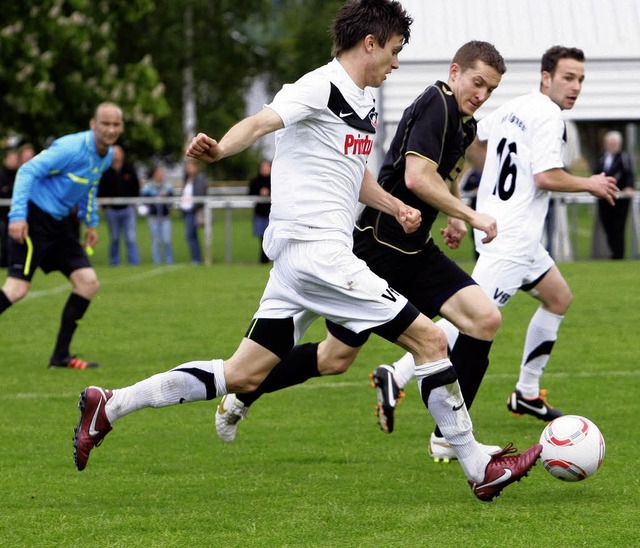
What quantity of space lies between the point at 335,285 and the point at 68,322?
5145mm

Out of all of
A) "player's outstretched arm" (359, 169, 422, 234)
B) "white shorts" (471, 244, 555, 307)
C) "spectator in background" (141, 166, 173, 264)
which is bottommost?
"spectator in background" (141, 166, 173, 264)

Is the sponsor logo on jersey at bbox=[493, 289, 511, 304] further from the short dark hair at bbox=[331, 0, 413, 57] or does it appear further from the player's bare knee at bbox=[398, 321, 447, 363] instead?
the short dark hair at bbox=[331, 0, 413, 57]

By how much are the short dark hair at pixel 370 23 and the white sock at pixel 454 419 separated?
1441mm

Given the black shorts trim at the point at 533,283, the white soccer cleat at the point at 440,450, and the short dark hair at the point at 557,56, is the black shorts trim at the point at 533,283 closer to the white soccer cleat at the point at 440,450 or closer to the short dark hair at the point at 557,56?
the short dark hair at the point at 557,56

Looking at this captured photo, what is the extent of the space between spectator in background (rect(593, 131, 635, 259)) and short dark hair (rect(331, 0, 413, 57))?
15582mm

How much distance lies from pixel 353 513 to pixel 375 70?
192 cm

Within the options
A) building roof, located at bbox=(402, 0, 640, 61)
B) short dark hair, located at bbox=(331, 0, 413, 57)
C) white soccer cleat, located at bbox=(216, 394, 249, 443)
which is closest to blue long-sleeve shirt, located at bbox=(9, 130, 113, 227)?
white soccer cleat, located at bbox=(216, 394, 249, 443)

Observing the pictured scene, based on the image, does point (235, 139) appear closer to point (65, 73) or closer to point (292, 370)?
point (292, 370)

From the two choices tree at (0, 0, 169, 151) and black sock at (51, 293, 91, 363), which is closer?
black sock at (51, 293, 91, 363)

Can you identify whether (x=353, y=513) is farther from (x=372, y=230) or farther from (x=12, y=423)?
(x=12, y=423)

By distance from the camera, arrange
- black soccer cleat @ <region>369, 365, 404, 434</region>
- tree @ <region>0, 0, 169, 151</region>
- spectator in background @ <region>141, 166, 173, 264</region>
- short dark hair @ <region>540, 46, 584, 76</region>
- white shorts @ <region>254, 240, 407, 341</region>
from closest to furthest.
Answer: white shorts @ <region>254, 240, 407, 341</region>, black soccer cleat @ <region>369, 365, 404, 434</region>, short dark hair @ <region>540, 46, 584, 76</region>, spectator in background @ <region>141, 166, 173, 264</region>, tree @ <region>0, 0, 169, 151</region>

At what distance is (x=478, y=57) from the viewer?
642cm

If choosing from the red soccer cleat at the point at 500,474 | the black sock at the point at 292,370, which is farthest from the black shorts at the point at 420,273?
the red soccer cleat at the point at 500,474

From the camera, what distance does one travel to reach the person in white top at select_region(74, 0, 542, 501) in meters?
5.52
